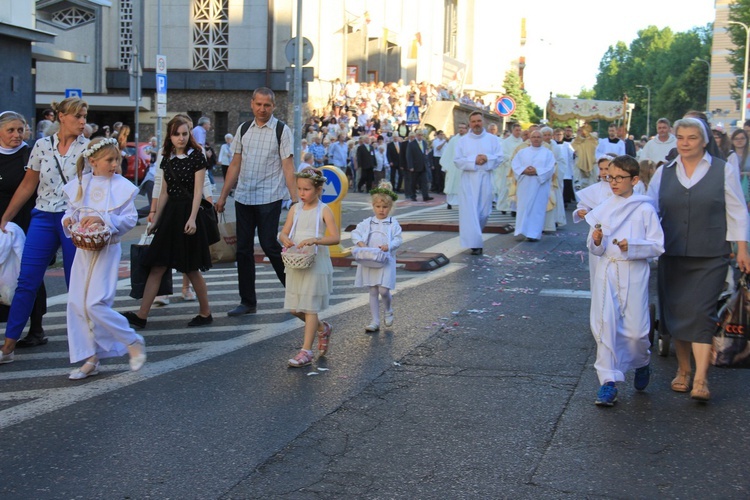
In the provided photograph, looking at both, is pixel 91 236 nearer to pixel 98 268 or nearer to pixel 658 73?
pixel 98 268

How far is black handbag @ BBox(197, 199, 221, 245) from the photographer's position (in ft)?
28.6

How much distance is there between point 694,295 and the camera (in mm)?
6191

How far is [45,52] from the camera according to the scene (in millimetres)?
22125

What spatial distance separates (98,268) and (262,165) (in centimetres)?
265

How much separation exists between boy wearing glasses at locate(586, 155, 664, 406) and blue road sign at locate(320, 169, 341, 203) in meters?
7.44

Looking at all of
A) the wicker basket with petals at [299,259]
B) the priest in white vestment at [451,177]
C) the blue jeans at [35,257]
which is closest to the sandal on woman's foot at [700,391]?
the wicker basket with petals at [299,259]

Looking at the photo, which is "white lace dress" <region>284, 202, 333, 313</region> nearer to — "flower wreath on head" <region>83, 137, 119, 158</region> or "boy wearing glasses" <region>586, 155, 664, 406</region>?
"flower wreath on head" <region>83, 137, 119, 158</region>

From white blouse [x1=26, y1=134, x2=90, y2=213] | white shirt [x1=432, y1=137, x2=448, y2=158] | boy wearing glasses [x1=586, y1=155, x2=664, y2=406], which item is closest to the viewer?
boy wearing glasses [x1=586, y1=155, x2=664, y2=406]

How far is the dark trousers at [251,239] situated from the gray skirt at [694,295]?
3.66 meters

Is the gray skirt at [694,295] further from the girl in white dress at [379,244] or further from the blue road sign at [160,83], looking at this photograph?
the blue road sign at [160,83]

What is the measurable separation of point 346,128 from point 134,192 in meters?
29.1

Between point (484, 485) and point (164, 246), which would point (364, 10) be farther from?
point (484, 485)

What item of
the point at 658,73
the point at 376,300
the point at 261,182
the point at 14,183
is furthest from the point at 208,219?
the point at 658,73

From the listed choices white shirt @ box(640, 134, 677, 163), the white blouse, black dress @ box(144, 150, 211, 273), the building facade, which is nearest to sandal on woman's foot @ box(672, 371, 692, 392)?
black dress @ box(144, 150, 211, 273)
